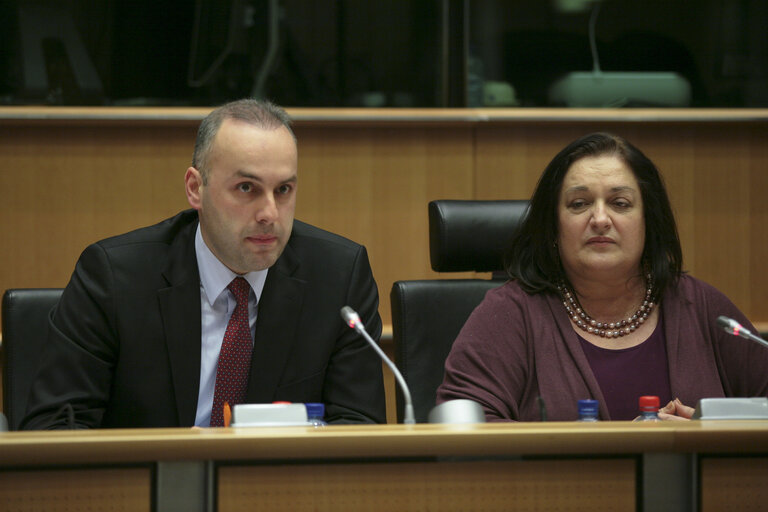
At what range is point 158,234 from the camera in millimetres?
2072

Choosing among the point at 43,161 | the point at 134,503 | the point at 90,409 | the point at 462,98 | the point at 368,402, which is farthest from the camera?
the point at 462,98

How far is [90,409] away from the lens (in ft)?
6.29

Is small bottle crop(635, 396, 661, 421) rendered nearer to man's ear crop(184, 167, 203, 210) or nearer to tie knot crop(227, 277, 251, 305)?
tie knot crop(227, 277, 251, 305)

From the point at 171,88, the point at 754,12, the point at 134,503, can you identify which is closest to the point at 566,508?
the point at 134,503

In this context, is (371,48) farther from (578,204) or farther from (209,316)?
(209,316)

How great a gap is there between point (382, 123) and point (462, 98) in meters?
0.35

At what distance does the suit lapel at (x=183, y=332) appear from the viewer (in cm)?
193

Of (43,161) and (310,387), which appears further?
(43,161)

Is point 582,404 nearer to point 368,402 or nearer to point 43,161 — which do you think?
point 368,402

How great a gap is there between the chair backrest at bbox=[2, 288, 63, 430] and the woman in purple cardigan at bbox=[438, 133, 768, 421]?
0.96 metres

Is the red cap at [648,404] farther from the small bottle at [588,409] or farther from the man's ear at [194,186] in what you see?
the man's ear at [194,186]

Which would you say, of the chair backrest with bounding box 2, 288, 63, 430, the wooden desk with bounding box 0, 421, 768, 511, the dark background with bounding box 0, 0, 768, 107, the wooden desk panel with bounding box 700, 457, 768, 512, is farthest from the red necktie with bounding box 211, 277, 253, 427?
the dark background with bounding box 0, 0, 768, 107

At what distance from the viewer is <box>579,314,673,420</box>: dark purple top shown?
201cm

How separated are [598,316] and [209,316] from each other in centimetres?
85
